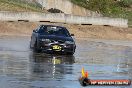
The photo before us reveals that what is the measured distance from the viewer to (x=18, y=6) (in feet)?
206

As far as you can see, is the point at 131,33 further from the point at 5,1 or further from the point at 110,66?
the point at 110,66

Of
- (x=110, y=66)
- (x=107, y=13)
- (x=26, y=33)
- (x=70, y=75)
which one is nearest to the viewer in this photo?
(x=70, y=75)

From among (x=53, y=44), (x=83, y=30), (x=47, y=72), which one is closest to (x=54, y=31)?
(x=53, y=44)

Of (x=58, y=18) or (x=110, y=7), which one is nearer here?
(x=58, y=18)

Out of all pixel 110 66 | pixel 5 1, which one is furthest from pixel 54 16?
pixel 110 66

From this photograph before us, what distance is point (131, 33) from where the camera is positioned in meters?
60.7

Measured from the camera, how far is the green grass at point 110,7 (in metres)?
72.1

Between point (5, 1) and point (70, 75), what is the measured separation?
46.8 meters

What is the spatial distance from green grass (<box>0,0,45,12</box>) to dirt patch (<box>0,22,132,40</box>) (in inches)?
190

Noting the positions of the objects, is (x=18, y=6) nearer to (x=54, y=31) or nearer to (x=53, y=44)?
(x=54, y=31)

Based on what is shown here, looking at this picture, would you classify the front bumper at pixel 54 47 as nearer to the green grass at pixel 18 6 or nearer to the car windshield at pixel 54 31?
the car windshield at pixel 54 31

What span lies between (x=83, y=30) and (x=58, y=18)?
2.94 m

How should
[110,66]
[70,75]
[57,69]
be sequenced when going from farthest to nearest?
[110,66] < [57,69] < [70,75]

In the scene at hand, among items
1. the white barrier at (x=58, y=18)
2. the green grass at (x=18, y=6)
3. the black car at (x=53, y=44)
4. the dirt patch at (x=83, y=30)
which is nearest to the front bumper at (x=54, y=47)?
the black car at (x=53, y=44)
